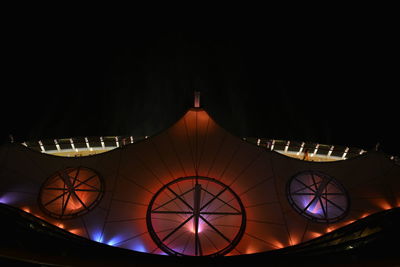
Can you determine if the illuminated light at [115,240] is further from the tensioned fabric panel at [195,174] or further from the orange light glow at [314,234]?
the orange light glow at [314,234]

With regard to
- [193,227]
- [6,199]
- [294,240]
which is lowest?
[294,240]

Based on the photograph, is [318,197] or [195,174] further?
[195,174]

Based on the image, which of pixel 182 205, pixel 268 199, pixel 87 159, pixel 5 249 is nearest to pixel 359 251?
pixel 268 199

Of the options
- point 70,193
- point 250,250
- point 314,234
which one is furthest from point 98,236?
point 314,234

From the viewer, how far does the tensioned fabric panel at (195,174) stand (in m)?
6.15

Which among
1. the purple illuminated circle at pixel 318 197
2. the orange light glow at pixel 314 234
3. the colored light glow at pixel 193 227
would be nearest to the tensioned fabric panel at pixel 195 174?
the orange light glow at pixel 314 234

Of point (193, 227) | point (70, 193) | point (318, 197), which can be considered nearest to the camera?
point (193, 227)

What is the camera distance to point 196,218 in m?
5.95

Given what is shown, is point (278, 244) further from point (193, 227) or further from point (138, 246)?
point (138, 246)

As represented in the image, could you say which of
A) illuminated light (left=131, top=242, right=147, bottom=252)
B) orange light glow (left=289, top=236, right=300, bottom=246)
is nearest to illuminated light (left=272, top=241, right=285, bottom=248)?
orange light glow (left=289, top=236, right=300, bottom=246)

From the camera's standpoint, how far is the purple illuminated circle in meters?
6.64

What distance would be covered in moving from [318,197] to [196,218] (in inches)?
148

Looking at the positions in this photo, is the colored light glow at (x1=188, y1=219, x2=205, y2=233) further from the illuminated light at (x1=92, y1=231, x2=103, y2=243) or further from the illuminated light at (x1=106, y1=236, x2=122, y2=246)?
the illuminated light at (x1=92, y1=231, x2=103, y2=243)

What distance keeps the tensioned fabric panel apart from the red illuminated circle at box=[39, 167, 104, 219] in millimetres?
175
